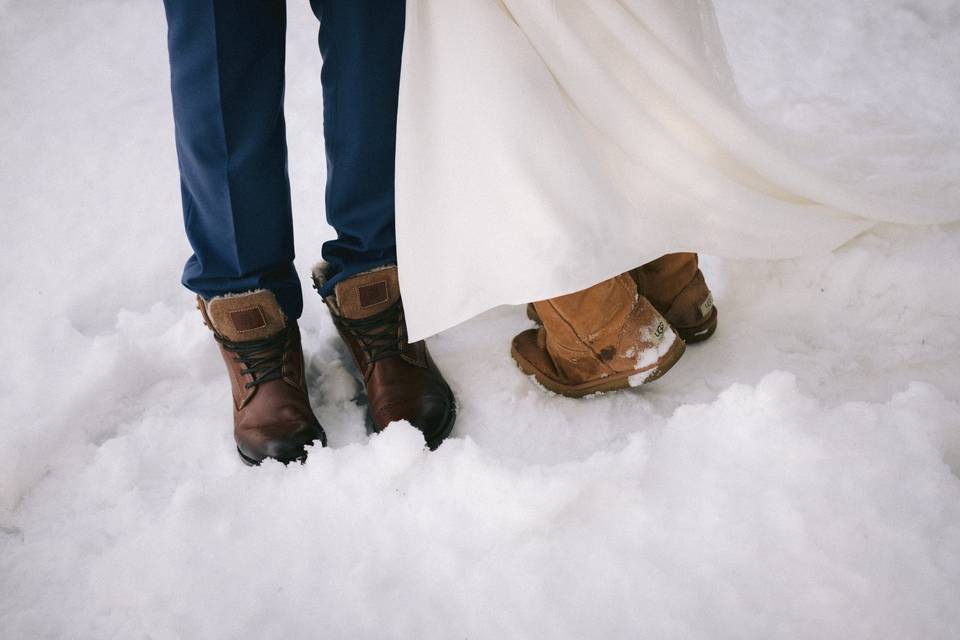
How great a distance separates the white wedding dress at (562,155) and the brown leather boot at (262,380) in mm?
246

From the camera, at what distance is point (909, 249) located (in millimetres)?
945

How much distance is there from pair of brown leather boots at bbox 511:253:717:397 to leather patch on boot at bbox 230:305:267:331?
41cm

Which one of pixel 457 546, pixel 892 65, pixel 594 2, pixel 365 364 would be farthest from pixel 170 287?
pixel 892 65

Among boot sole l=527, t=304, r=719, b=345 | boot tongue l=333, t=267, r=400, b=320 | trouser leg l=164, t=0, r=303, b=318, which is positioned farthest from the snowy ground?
trouser leg l=164, t=0, r=303, b=318

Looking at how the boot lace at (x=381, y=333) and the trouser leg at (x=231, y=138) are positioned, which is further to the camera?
the boot lace at (x=381, y=333)

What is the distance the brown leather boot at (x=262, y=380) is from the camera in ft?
2.91

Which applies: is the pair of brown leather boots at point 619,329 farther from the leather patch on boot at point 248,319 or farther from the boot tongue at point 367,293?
the leather patch on boot at point 248,319

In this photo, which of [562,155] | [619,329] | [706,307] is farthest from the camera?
[706,307]

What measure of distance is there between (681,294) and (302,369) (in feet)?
2.01

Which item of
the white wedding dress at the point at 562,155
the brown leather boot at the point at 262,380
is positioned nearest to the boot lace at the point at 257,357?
the brown leather boot at the point at 262,380

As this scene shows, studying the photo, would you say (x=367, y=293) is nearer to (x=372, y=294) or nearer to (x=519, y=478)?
(x=372, y=294)

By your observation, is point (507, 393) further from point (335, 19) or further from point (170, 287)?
point (170, 287)

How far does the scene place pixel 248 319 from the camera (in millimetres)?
909

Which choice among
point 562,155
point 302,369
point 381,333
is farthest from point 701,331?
point 302,369
